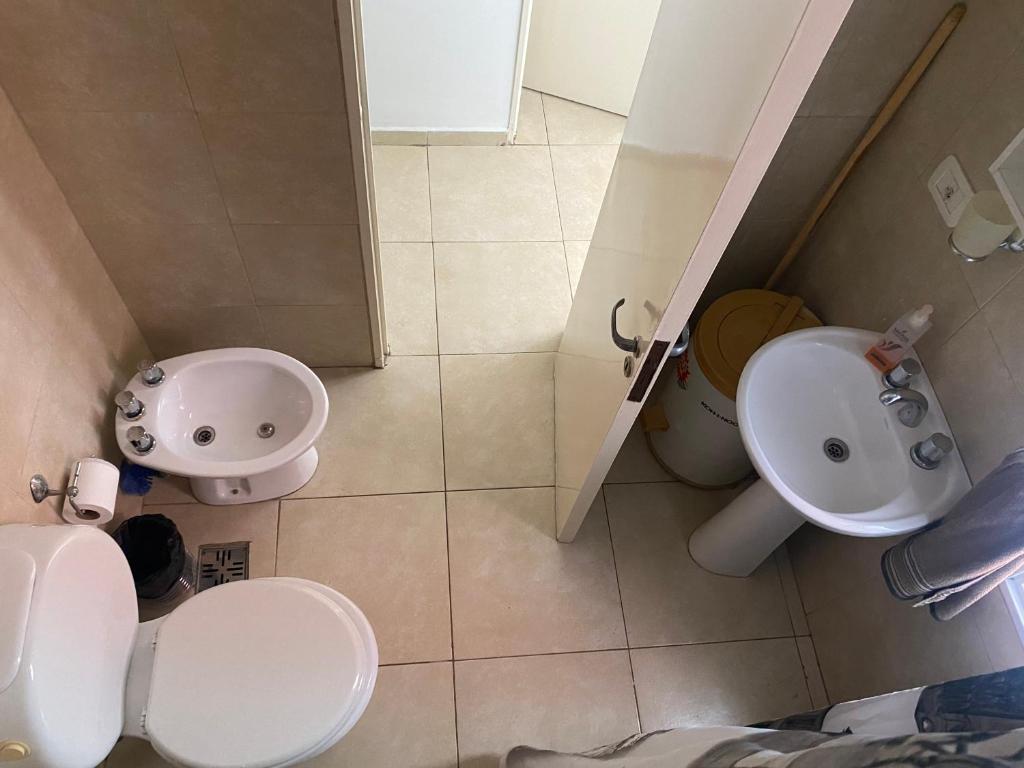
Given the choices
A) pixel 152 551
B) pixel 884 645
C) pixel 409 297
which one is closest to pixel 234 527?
pixel 152 551

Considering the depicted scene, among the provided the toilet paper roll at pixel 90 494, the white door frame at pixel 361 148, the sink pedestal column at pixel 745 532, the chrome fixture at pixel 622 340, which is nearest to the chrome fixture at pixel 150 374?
the toilet paper roll at pixel 90 494

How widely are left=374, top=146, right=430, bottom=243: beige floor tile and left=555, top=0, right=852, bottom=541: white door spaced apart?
3.12 feet

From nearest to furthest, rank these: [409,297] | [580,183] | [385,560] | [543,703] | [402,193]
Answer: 1. [543,703]
2. [385,560]
3. [409,297]
4. [402,193]
5. [580,183]

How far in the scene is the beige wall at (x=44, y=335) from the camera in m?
1.30

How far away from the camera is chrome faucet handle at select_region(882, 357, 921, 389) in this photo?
1.47m

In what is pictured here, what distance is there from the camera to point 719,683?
181 cm

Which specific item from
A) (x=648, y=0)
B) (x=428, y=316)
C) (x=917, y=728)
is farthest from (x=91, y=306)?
(x=648, y=0)

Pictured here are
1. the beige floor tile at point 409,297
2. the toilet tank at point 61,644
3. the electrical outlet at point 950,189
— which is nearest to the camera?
the toilet tank at point 61,644

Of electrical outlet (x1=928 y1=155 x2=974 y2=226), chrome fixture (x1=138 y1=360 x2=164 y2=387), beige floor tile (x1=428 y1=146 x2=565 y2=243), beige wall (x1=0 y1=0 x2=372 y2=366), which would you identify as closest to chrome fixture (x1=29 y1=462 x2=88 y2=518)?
chrome fixture (x1=138 y1=360 x2=164 y2=387)

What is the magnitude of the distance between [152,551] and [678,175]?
1.43 m

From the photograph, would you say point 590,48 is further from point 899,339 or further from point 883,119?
point 899,339

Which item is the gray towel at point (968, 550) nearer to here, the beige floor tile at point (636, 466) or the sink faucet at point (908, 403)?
the sink faucet at point (908, 403)

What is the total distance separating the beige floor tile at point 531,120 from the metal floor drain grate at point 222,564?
1.78 m

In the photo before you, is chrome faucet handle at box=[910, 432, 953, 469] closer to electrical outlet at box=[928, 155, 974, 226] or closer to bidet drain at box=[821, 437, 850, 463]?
bidet drain at box=[821, 437, 850, 463]
